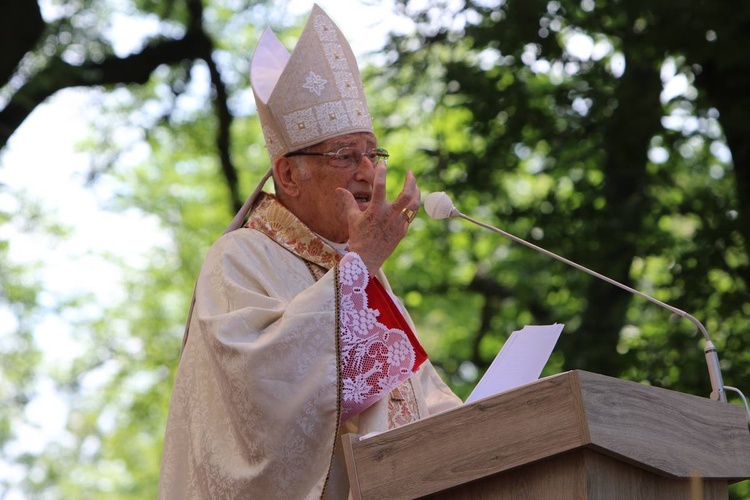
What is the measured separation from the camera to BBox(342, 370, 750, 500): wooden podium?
2.35m

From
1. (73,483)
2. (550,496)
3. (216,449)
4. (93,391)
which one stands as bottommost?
(73,483)

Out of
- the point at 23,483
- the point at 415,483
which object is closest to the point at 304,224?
the point at 415,483

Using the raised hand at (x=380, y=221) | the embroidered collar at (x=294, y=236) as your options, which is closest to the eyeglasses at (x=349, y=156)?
the embroidered collar at (x=294, y=236)

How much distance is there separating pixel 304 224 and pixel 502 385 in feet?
3.41

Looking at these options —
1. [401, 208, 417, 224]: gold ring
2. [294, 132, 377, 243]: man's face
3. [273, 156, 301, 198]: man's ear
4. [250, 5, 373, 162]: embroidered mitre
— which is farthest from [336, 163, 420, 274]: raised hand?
[250, 5, 373, 162]: embroidered mitre

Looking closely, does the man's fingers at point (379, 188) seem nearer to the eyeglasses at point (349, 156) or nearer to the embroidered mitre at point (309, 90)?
the eyeglasses at point (349, 156)

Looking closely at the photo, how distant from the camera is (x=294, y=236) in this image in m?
3.71

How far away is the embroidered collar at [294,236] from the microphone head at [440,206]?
59 centimetres

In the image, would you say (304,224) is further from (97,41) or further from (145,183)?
(145,183)

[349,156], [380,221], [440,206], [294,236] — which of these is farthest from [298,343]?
[349,156]

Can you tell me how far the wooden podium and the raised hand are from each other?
697mm

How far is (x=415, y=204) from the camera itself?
10.4 feet

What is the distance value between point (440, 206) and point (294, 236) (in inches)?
27.2

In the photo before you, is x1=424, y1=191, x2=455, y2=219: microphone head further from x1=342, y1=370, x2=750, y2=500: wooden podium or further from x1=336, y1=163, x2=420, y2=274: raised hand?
x1=342, y1=370, x2=750, y2=500: wooden podium
